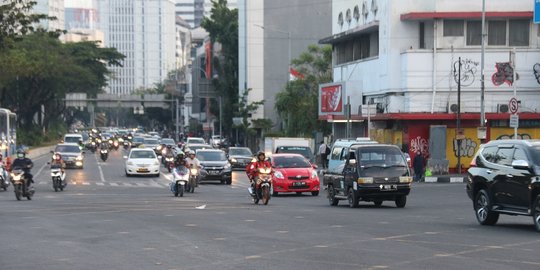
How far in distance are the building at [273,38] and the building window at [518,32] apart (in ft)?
158

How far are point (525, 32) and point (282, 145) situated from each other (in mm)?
14751

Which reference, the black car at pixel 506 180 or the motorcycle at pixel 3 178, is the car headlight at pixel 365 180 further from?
the motorcycle at pixel 3 178

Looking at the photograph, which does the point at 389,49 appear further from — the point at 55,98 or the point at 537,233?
the point at 55,98

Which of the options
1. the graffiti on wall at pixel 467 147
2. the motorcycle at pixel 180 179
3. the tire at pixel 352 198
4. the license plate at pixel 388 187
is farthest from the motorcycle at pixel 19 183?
the graffiti on wall at pixel 467 147

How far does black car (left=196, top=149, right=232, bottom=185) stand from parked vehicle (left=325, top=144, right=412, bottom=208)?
1943cm

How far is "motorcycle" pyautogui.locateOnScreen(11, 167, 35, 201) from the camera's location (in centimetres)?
3509

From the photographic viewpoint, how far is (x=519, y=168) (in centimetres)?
2105

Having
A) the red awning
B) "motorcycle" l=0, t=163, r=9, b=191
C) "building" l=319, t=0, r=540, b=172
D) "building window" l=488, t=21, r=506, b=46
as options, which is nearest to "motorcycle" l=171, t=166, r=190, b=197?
"motorcycle" l=0, t=163, r=9, b=191

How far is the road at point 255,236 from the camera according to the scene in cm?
1568

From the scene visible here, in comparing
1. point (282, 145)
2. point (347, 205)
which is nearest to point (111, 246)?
point (347, 205)

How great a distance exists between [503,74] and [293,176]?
74.6ft

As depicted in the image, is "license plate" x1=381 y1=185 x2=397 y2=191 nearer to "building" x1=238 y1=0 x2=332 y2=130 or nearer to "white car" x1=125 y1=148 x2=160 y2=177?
"white car" x1=125 y1=148 x2=160 y2=177

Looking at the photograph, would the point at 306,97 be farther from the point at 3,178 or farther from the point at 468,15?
the point at 3,178

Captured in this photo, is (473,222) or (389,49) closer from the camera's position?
(473,222)
